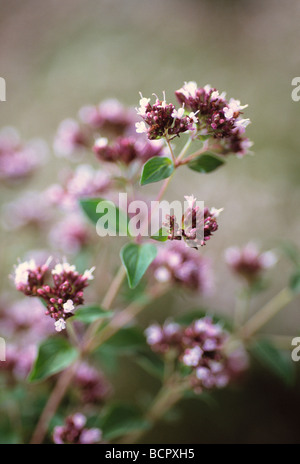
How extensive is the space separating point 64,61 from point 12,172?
7.88 ft

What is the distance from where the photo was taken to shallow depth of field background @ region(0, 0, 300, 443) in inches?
77.1

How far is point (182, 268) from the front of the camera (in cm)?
121

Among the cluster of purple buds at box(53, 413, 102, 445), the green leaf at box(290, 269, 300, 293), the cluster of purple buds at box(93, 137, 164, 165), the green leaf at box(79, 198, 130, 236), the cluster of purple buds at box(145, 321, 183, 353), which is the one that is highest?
the cluster of purple buds at box(93, 137, 164, 165)

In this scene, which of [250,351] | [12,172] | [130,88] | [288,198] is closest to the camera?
[12,172]

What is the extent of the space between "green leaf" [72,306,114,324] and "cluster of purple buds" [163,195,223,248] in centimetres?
24

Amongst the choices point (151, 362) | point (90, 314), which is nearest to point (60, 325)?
point (90, 314)

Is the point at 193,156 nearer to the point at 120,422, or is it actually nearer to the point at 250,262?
the point at 250,262

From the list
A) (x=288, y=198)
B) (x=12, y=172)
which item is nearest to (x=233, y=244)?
(x=288, y=198)

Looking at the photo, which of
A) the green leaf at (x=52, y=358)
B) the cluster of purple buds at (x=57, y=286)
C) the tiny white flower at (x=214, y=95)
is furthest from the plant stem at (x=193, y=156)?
the green leaf at (x=52, y=358)

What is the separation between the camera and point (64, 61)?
3.64 meters

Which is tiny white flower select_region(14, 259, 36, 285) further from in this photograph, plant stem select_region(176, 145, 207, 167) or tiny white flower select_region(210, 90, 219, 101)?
tiny white flower select_region(210, 90, 219, 101)

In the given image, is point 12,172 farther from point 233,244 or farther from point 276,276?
point 276,276

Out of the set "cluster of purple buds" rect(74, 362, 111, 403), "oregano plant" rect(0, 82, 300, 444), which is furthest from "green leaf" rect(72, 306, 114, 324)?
"cluster of purple buds" rect(74, 362, 111, 403)

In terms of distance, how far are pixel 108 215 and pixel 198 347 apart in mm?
403
